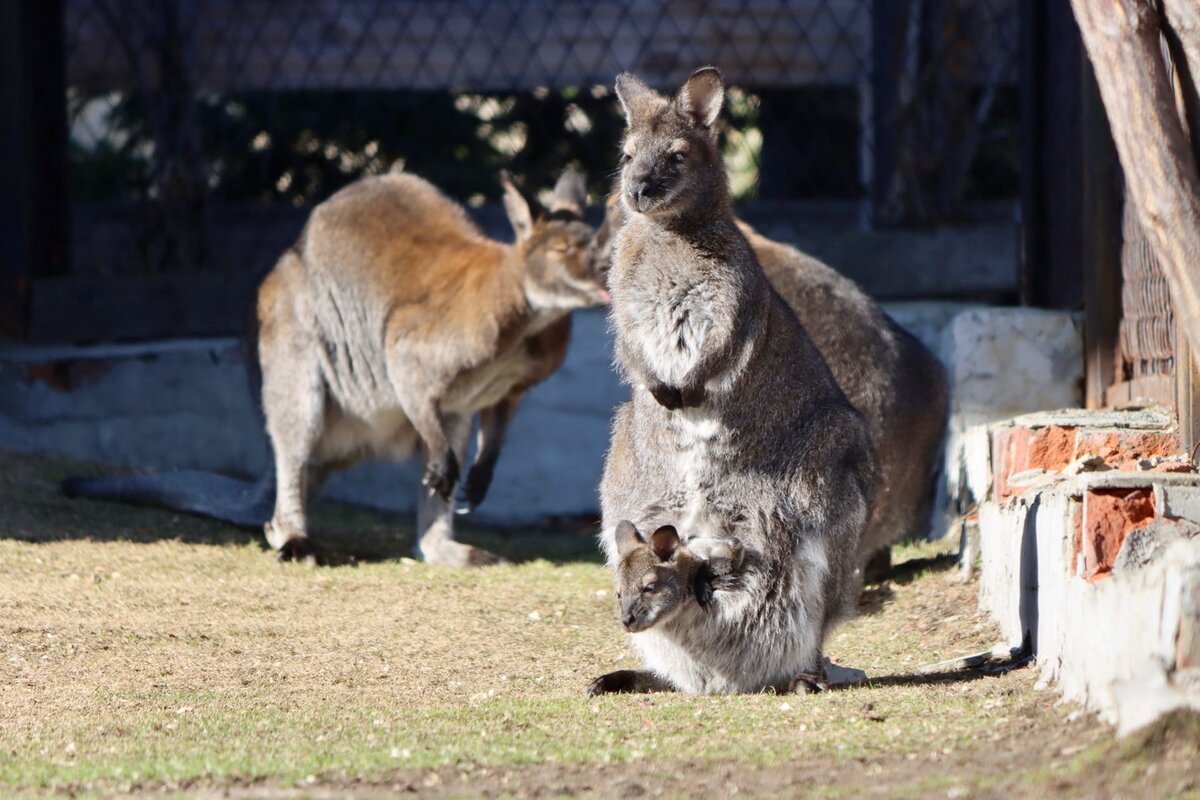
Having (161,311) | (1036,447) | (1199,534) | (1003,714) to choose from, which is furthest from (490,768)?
(161,311)

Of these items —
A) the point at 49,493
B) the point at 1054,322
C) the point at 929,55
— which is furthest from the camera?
the point at 929,55

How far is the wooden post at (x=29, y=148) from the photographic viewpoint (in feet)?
26.6

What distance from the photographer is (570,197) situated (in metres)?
6.90

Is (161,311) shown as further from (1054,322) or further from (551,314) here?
(1054,322)

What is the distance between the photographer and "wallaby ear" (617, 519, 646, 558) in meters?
4.10

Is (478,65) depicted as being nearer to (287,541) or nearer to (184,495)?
(184,495)

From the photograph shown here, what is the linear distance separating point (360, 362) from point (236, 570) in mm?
1128

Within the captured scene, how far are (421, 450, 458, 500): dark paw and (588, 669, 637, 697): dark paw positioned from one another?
2597mm

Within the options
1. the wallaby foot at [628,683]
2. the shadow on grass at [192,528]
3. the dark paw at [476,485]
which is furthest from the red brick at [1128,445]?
the dark paw at [476,485]

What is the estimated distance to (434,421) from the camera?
6.66 metres

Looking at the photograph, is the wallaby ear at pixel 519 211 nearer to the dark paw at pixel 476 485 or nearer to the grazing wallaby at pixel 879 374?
the grazing wallaby at pixel 879 374

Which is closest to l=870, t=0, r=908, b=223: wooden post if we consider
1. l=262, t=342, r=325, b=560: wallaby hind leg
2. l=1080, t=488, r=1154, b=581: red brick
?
l=262, t=342, r=325, b=560: wallaby hind leg

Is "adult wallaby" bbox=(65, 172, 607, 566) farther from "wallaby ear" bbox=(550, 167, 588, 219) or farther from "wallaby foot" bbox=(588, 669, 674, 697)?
"wallaby foot" bbox=(588, 669, 674, 697)

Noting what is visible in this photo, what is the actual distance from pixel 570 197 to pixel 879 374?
1760mm
